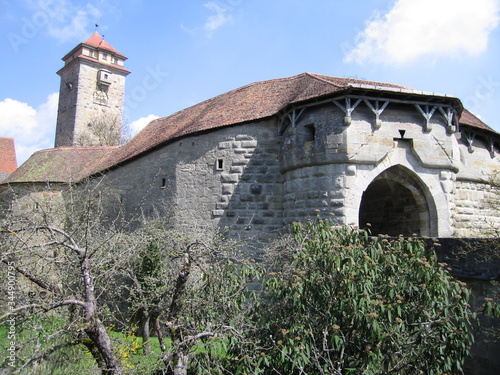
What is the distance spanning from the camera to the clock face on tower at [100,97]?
110 feet

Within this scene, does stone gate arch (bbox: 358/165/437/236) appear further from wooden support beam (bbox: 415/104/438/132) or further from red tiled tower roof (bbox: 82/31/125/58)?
red tiled tower roof (bbox: 82/31/125/58)

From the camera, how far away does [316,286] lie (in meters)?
Answer: 4.67

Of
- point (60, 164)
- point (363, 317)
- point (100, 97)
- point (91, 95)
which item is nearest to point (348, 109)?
point (363, 317)

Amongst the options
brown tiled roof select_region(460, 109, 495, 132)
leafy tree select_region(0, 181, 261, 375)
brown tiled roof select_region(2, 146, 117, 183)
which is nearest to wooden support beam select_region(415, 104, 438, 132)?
brown tiled roof select_region(460, 109, 495, 132)

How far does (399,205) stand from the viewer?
33.7 ft

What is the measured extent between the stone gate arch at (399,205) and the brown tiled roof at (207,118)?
6.37 ft

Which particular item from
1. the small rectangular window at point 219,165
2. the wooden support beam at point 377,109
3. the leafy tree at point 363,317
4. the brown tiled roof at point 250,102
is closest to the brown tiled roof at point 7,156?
the brown tiled roof at point 250,102

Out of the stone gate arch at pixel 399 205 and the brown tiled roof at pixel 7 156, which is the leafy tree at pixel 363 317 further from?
the brown tiled roof at pixel 7 156

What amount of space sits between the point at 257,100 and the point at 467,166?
5709mm

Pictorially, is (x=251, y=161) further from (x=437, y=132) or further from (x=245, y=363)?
(x=245, y=363)

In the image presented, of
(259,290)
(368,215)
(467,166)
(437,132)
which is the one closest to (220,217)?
(259,290)

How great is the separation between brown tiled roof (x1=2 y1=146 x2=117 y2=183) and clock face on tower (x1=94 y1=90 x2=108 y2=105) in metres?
17.5

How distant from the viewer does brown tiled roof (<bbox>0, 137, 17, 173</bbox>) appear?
27266mm

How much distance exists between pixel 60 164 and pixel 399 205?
487 inches
